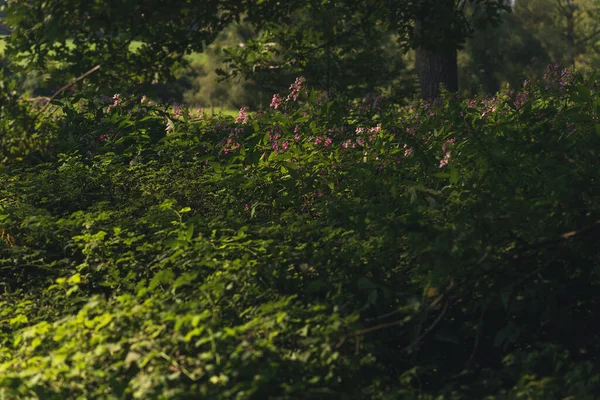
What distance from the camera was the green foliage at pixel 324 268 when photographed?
4211 mm

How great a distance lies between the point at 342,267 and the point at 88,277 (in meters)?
2.02

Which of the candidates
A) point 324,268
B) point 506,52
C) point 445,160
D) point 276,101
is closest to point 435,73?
point 276,101

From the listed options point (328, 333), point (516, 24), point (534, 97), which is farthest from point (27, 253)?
point (516, 24)

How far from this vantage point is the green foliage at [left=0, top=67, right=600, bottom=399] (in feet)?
13.8

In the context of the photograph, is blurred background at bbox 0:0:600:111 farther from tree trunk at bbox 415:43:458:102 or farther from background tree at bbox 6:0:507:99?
background tree at bbox 6:0:507:99

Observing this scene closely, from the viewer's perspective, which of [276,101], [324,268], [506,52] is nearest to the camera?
[324,268]

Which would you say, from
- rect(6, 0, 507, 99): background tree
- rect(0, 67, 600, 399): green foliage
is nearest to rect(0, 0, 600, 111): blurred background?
rect(0, 67, 600, 399): green foliage

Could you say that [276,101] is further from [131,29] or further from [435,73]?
[435,73]

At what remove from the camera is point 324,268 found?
17.1 ft

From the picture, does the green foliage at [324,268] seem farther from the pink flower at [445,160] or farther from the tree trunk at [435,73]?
the tree trunk at [435,73]

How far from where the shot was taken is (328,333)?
4.24m

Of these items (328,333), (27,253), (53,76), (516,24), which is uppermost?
(516,24)

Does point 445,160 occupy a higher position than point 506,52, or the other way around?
point 506,52

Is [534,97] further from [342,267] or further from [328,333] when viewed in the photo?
[328,333]
